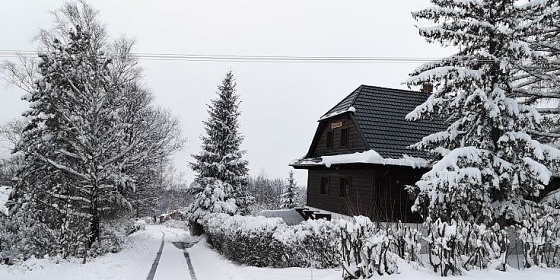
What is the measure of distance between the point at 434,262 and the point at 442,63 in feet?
23.8

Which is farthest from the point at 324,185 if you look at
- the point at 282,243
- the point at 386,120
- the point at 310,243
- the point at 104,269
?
the point at 104,269

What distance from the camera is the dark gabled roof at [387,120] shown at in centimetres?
1642

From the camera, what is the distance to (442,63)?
1216cm

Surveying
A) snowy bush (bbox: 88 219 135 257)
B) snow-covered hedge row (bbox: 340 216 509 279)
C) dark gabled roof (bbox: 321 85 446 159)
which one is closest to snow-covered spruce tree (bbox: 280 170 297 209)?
dark gabled roof (bbox: 321 85 446 159)

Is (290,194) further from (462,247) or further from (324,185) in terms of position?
(462,247)

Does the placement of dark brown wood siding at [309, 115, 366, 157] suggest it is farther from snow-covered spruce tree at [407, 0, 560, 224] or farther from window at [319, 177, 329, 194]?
snow-covered spruce tree at [407, 0, 560, 224]

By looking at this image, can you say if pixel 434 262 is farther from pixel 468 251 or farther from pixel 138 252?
pixel 138 252

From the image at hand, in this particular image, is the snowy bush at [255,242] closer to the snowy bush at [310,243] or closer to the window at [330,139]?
the snowy bush at [310,243]

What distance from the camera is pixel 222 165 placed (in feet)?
80.3

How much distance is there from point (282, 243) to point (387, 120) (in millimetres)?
8901

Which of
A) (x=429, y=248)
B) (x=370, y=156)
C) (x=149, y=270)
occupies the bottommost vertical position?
(x=149, y=270)

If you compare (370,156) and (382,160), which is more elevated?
(370,156)

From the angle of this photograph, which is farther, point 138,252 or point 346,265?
point 138,252

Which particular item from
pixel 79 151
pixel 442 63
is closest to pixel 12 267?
pixel 79 151
